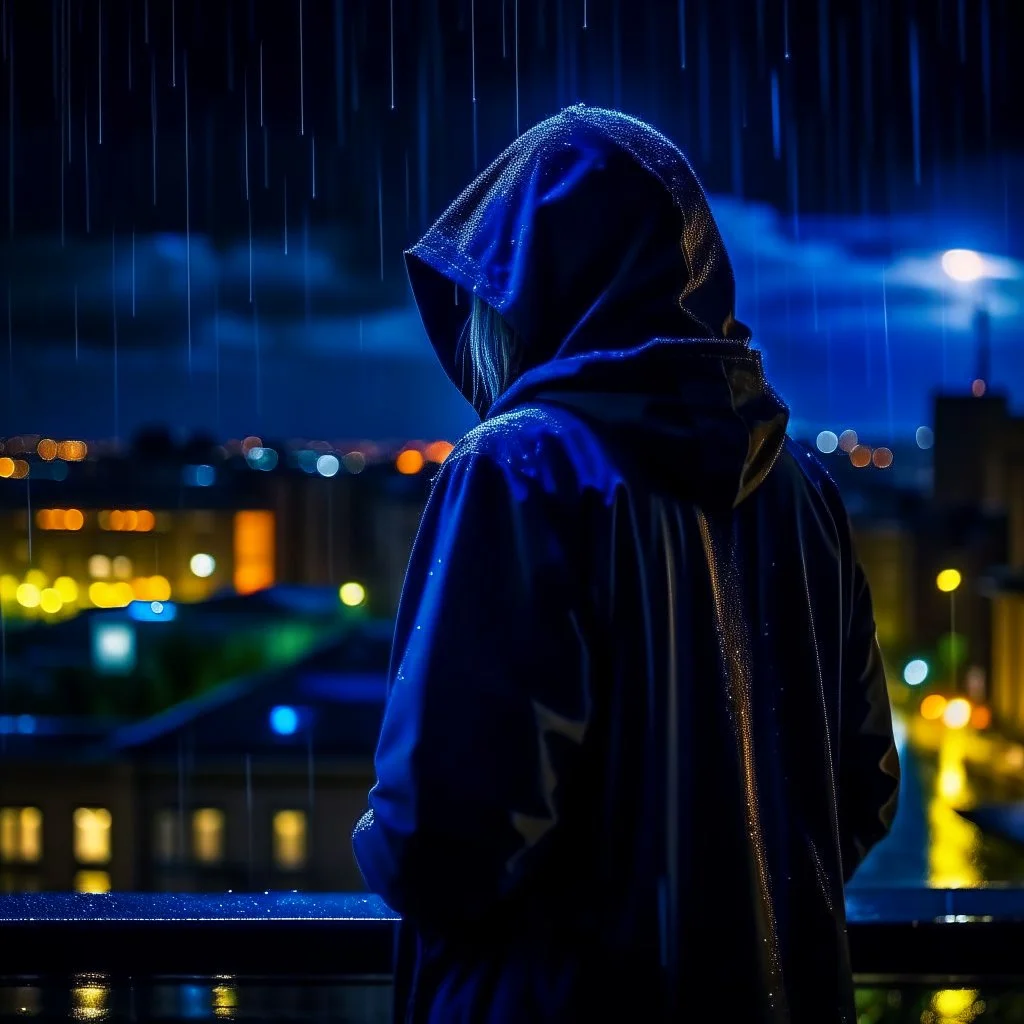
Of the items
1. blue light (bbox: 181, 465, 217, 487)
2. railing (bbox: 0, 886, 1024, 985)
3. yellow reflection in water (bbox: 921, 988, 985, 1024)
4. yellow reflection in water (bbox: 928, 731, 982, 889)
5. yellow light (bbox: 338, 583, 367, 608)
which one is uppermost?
blue light (bbox: 181, 465, 217, 487)

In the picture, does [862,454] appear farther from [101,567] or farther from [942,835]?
[101,567]

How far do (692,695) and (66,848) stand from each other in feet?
26.7

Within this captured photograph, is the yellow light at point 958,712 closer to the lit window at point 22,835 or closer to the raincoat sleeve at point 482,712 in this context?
the lit window at point 22,835

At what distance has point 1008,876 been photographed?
1062 centimetres

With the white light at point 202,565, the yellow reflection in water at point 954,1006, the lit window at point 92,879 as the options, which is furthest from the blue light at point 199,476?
the yellow reflection in water at point 954,1006

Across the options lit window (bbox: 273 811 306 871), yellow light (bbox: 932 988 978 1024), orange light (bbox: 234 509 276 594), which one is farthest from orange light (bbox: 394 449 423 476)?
orange light (bbox: 234 509 276 594)

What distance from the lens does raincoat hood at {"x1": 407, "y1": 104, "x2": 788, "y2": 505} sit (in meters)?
0.65

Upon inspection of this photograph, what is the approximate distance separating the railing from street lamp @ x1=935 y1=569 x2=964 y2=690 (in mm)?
15272

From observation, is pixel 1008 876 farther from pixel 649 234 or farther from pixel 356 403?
pixel 649 234

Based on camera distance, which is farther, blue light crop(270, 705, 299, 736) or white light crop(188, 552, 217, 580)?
white light crop(188, 552, 217, 580)

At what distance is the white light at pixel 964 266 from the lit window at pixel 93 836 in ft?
21.8

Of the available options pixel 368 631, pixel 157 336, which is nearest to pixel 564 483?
pixel 368 631

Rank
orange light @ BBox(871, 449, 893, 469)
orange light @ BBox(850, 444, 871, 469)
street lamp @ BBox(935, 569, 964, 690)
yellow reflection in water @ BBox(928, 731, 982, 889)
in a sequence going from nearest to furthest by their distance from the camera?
1. orange light @ BBox(850, 444, 871, 469)
2. orange light @ BBox(871, 449, 893, 469)
3. yellow reflection in water @ BBox(928, 731, 982, 889)
4. street lamp @ BBox(935, 569, 964, 690)

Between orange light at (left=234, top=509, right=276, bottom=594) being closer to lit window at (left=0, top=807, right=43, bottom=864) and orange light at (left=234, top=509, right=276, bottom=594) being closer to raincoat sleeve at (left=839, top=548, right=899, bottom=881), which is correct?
lit window at (left=0, top=807, right=43, bottom=864)
